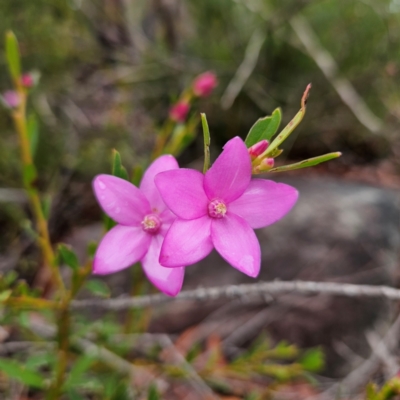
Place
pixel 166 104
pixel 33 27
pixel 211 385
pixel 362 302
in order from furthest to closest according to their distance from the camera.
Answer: pixel 166 104 → pixel 33 27 → pixel 362 302 → pixel 211 385

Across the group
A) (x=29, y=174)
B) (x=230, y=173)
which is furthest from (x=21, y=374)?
(x=230, y=173)

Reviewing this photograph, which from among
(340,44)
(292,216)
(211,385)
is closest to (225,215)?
(211,385)

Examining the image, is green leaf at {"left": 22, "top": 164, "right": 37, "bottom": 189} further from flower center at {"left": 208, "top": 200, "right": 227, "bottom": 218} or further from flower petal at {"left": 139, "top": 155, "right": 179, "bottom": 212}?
flower center at {"left": 208, "top": 200, "right": 227, "bottom": 218}

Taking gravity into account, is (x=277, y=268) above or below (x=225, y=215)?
below

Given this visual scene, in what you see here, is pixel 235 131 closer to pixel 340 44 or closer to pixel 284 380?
pixel 340 44

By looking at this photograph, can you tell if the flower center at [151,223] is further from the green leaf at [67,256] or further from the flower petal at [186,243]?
the green leaf at [67,256]

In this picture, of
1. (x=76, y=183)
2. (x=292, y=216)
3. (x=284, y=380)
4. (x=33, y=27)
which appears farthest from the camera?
(x=33, y=27)

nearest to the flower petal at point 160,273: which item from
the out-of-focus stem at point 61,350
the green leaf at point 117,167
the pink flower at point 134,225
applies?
the pink flower at point 134,225
